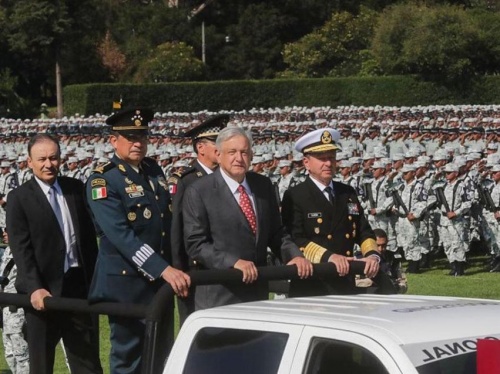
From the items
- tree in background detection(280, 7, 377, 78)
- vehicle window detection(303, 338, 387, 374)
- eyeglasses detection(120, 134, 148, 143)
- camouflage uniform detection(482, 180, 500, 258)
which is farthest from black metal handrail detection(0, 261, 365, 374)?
tree in background detection(280, 7, 377, 78)

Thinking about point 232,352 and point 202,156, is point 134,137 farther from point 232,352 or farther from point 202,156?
point 232,352

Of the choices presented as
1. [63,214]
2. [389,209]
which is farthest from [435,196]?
[63,214]

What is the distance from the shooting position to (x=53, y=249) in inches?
272

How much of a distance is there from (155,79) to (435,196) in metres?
50.7

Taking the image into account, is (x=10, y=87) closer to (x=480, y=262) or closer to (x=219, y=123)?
(x=480, y=262)

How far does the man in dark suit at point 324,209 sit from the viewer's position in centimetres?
724

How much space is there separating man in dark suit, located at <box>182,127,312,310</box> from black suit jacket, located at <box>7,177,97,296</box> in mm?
807

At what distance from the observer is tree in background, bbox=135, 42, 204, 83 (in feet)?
230

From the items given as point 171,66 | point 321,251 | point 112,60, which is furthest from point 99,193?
point 112,60

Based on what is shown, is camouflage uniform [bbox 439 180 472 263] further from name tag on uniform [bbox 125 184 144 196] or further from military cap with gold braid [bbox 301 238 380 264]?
name tag on uniform [bbox 125 184 144 196]

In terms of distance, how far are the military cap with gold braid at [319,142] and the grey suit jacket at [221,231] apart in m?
0.84

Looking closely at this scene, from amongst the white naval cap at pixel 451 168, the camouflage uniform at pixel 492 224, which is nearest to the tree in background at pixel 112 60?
the white naval cap at pixel 451 168

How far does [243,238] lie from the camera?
630 cm

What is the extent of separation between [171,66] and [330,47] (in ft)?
28.8
